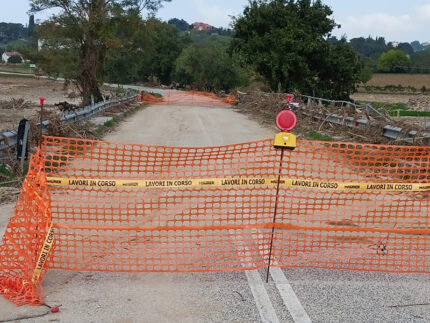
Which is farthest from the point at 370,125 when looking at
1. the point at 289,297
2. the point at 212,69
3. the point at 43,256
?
the point at 212,69

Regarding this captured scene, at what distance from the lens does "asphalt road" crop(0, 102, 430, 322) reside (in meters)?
4.00

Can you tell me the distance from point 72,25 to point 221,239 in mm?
23385

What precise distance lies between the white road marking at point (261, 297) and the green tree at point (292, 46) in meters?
30.8

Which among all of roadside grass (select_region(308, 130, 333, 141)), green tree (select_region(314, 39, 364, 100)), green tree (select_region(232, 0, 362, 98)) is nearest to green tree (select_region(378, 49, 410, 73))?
green tree (select_region(314, 39, 364, 100))

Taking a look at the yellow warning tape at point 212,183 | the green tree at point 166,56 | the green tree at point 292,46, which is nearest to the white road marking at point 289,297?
the yellow warning tape at point 212,183

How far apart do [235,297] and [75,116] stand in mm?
11725

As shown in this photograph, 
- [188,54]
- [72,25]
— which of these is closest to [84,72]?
[72,25]

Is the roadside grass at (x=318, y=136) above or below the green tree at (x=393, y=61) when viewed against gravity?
below

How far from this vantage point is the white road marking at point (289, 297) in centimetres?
399

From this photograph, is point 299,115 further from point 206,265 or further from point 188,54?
point 188,54

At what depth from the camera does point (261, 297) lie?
433 centimetres

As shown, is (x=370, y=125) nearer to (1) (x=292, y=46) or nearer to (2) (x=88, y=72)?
(2) (x=88, y=72)

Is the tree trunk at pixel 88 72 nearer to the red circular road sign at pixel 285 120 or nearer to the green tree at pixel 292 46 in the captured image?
the green tree at pixel 292 46

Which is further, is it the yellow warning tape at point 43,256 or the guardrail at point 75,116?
the guardrail at point 75,116
